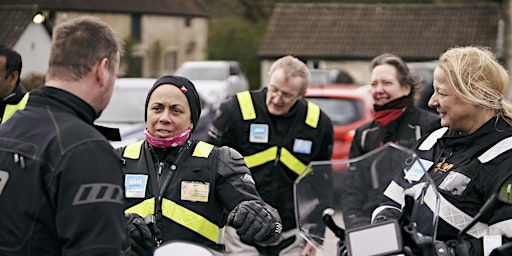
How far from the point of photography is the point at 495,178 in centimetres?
366

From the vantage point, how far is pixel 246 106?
6.33 m

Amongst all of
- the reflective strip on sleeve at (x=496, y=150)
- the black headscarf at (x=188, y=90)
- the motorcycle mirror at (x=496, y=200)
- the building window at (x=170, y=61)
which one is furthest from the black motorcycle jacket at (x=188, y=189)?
the building window at (x=170, y=61)

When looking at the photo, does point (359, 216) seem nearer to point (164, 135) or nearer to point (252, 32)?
point (164, 135)

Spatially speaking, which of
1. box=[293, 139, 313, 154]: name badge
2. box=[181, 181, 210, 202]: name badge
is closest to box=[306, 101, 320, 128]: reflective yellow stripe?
box=[293, 139, 313, 154]: name badge

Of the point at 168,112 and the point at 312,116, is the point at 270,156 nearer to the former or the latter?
the point at 312,116

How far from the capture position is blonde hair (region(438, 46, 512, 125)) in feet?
12.9

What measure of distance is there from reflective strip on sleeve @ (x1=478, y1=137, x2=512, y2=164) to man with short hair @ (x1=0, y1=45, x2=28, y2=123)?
124 inches

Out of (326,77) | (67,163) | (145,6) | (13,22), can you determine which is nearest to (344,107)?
(13,22)

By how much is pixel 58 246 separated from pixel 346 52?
1473 inches

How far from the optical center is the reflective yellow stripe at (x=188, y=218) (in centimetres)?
410

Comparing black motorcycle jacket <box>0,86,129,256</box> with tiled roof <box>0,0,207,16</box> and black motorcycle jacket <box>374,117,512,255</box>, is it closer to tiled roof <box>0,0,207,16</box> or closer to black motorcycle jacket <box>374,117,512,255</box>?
black motorcycle jacket <box>374,117,512,255</box>

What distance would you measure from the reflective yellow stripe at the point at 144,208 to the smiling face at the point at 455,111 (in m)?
1.44

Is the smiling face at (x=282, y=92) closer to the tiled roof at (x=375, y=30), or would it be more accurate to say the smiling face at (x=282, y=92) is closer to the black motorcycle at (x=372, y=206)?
the black motorcycle at (x=372, y=206)

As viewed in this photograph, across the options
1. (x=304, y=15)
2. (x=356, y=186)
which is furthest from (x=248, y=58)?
(x=356, y=186)
